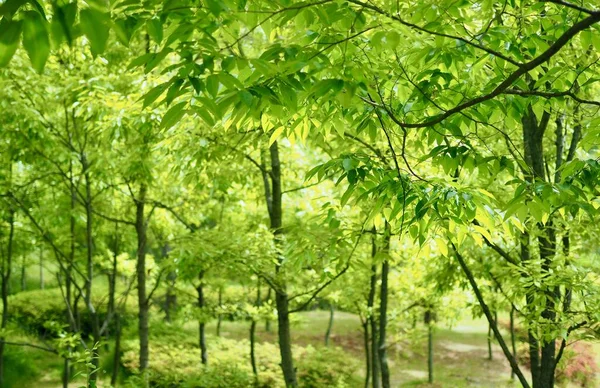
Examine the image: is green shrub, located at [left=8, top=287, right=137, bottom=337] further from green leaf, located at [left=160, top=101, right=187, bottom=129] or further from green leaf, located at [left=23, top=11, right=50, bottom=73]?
green leaf, located at [left=23, top=11, right=50, bottom=73]

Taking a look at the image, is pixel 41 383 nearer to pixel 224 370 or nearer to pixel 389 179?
pixel 224 370

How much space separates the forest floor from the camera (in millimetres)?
16092

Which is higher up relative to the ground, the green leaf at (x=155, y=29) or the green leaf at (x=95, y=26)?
the green leaf at (x=155, y=29)

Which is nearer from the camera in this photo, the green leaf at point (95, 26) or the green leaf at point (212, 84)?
the green leaf at point (95, 26)

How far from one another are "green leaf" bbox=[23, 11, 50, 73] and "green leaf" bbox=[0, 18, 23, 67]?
0.02 metres

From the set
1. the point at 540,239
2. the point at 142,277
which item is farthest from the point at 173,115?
the point at 142,277

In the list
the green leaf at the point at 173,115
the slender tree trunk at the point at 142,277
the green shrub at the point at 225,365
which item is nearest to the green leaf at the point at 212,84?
the green leaf at the point at 173,115

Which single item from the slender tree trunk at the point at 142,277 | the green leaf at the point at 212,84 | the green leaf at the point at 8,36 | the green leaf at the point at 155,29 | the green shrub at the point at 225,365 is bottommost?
the green shrub at the point at 225,365

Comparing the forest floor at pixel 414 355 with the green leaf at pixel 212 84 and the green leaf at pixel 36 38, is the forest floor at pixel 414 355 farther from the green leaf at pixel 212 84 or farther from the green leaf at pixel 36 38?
the green leaf at pixel 36 38

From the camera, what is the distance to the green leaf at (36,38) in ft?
4.11

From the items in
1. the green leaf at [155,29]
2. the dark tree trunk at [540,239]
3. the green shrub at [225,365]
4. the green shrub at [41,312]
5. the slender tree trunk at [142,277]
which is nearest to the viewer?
the green leaf at [155,29]

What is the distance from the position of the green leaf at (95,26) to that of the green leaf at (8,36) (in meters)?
0.16

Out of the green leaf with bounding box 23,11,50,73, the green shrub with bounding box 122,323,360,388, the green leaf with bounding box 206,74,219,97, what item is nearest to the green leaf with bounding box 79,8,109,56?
the green leaf with bounding box 23,11,50,73

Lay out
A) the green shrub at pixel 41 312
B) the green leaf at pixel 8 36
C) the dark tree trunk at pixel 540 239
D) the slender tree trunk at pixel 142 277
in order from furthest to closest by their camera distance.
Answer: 1. the green shrub at pixel 41 312
2. the slender tree trunk at pixel 142 277
3. the dark tree trunk at pixel 540 239
4. the green leaf at pixel 8 36
